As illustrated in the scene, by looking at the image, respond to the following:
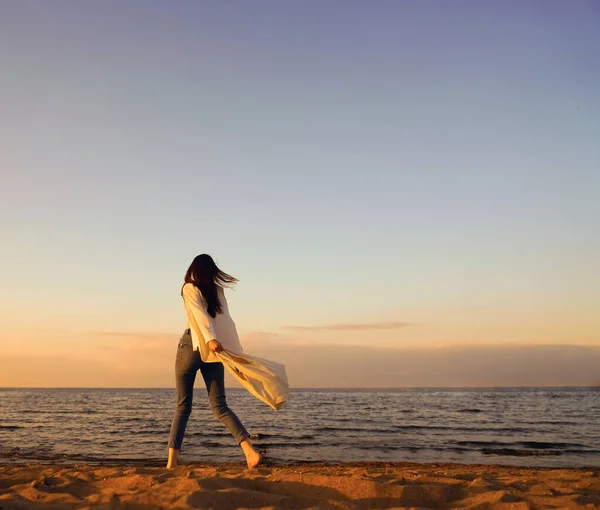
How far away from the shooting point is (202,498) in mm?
3838

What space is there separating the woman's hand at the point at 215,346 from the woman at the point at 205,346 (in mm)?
17

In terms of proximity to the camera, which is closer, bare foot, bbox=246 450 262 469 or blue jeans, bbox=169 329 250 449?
bare foot, bbox=246 450 262 469

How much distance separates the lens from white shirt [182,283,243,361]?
5332mm

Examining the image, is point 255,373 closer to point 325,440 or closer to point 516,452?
point 325,440

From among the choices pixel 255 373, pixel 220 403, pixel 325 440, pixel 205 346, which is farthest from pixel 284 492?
pixel 325 440

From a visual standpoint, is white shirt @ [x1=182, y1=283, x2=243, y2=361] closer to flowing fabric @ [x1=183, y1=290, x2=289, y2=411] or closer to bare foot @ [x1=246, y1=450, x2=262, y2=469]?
flowing fabric @ [x1=183, y1=290, x2=289, y2=411]

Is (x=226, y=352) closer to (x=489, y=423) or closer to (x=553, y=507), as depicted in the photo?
(x=553, y=507)

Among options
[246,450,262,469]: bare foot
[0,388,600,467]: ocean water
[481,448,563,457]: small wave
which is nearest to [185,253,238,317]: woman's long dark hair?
[246,450,262,469]: bare foot

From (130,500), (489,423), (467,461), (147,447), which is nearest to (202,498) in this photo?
(130,500)

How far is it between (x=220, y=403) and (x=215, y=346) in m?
0.75

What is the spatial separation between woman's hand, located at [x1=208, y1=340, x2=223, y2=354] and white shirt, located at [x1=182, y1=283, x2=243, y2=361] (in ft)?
0.13

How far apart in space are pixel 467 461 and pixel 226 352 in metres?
6.67

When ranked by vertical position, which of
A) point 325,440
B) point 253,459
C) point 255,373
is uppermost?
point 255,373

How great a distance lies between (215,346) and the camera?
5.27 metres
